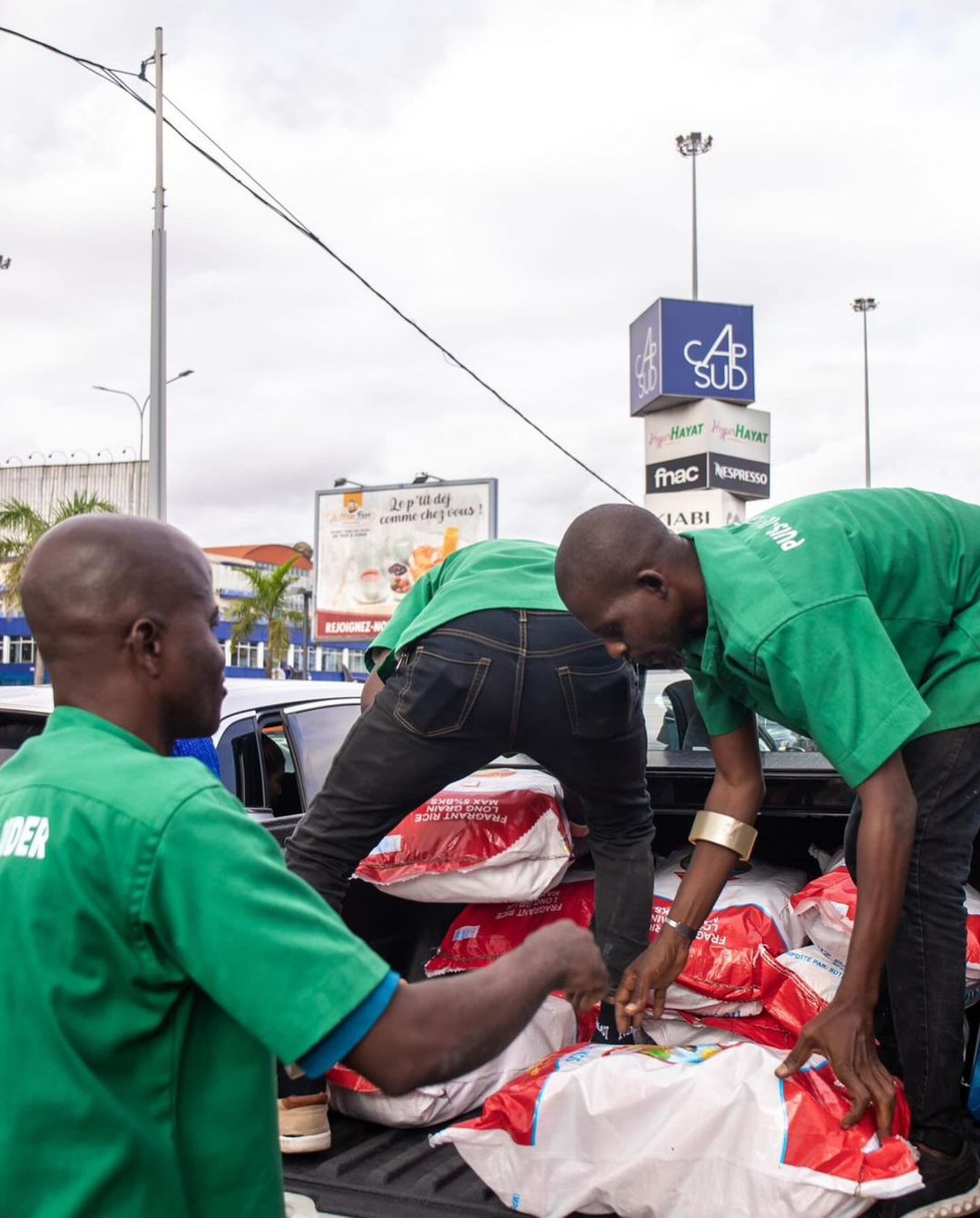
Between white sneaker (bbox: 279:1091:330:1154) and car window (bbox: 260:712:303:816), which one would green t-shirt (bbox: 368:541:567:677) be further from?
white sneaker (bbox: 279:1091:330:1154)

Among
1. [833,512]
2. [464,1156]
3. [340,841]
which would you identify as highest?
[833,512]

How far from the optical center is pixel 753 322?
2277 centimetres

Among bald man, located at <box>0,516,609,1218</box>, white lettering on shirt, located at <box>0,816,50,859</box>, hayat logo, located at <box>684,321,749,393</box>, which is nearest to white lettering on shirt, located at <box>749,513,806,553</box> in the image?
bald man, located at <box>0,516,609,1218</box>

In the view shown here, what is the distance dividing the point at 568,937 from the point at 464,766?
1486 mm

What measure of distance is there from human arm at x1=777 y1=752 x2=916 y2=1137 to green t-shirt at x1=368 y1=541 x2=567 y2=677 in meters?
0.92

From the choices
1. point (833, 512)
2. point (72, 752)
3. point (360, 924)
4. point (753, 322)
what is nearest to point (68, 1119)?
point (72, 752)

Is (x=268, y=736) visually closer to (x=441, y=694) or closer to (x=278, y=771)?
(x=278, y=771)

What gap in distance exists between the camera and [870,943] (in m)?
2.27

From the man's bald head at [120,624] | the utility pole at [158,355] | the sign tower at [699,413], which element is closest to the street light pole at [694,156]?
the sign tower at [699,413]

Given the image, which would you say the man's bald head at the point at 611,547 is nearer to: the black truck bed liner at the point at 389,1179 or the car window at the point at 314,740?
the black truck bed liner at the point at 389,1179

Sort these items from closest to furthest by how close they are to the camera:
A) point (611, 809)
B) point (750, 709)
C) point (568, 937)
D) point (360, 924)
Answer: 1. point (568, 937)
2. point (750, 709)
3. point (611, 809)
4. point (360, 924)

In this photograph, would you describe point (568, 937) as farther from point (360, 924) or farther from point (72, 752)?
point (360, 924)

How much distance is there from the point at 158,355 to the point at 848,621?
11395mm

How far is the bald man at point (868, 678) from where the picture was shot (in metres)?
2.26
